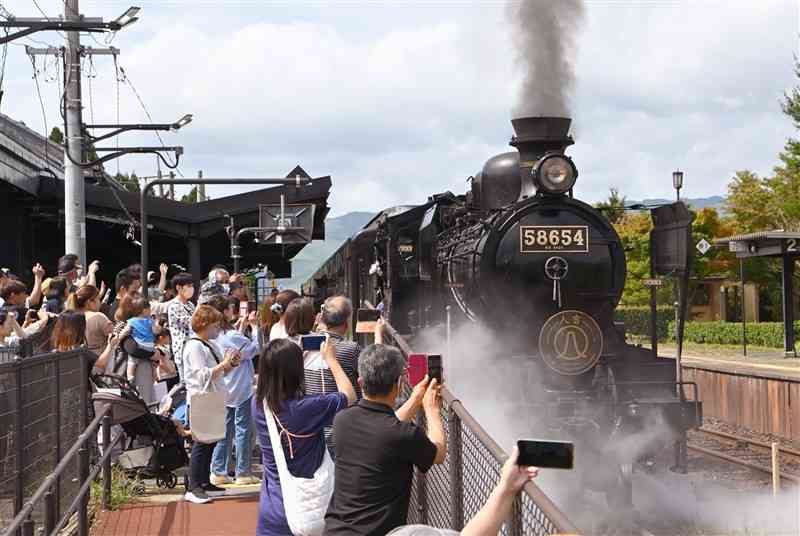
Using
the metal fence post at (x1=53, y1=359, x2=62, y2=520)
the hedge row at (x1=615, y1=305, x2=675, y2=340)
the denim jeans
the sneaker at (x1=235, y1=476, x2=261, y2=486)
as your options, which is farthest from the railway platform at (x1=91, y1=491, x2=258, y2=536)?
the hedge row at (x1=615, y1=305, x2=675, y2=340)

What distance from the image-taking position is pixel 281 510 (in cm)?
457

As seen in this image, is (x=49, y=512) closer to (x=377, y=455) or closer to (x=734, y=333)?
(x=377, y=455)

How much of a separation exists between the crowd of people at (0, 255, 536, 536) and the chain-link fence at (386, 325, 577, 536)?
0.14 metres

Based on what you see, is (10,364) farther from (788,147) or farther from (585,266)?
(788,147)

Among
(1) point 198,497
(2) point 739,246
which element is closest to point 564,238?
(1) point 198,497

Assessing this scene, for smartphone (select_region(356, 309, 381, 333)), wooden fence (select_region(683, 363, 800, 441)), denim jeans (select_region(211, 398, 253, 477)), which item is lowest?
wooden fence (select_region(683, 363, 800, 441))

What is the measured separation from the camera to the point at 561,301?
9352mm

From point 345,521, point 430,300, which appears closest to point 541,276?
point 430,300

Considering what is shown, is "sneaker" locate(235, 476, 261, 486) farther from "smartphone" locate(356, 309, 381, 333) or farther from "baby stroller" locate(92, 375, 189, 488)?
"smartphone" locate(356, 309, 381, 333)

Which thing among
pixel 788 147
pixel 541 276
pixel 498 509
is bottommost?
pixel 498 509

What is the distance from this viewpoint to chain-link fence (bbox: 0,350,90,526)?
5.21 m

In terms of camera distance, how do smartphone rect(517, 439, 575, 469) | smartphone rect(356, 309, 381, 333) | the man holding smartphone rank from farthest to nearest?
1. smartphone rect(356, 309, 381, 333)
2. the man holding smartphone
3. smartphone rect(517, 439, 575, 469)

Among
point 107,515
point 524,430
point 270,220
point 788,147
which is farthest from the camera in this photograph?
point 788,147

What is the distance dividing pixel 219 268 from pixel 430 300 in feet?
8.64
